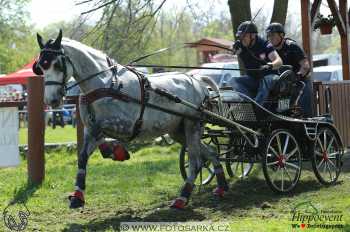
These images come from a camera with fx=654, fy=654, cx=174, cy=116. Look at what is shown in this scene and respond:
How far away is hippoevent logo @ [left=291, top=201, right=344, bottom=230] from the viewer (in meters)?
5.99

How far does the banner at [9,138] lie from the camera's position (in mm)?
9242

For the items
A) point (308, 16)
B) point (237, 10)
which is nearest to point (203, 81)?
point (308, 16)

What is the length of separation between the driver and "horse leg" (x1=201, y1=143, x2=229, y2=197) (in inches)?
34.3

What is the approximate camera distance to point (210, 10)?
50.1ft

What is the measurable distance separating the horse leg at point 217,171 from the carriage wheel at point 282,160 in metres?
0.55

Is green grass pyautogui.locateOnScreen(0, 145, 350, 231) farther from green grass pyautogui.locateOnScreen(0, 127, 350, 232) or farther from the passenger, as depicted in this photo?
the passenger

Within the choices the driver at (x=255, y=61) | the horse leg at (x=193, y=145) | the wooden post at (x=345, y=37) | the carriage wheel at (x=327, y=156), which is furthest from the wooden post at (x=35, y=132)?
the wooden post at (x=345, y=37)

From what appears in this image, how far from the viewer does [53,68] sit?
6559 mm

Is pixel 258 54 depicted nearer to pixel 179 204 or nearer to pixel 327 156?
pixel 327 156

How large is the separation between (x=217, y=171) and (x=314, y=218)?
1.88 metres

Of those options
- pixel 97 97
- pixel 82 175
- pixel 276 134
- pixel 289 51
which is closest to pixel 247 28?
pixel 289 51

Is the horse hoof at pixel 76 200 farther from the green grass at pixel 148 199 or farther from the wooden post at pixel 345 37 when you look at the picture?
the wooden post at pixel 345 37

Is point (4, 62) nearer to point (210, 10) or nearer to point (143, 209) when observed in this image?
point (210, 10)

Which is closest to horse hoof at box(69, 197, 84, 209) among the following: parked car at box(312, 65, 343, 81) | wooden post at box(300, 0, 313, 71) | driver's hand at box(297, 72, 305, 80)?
driver's hand at box(297, 72, 305, 80)
